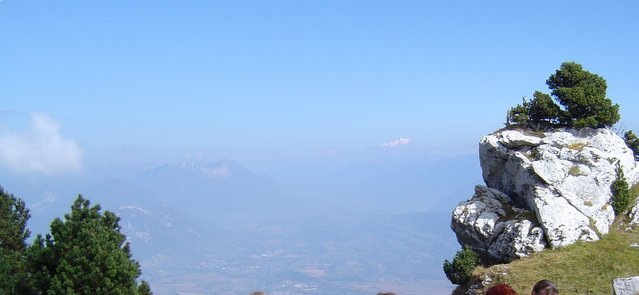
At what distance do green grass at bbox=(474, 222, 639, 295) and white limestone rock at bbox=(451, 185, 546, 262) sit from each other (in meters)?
1.20

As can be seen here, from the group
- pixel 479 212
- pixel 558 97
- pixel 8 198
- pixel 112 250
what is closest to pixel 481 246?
pixel 479 212

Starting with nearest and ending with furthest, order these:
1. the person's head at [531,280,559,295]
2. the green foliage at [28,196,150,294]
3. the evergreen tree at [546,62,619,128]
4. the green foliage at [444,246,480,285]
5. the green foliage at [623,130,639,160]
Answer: the person's head at [531,280,559,295]
the green foliage at [28,196,150,294]
the green foliage at [444,246,480,285]
the evergreen tree at [546,62,619,128]
the green foliage at [623,130,639,160]

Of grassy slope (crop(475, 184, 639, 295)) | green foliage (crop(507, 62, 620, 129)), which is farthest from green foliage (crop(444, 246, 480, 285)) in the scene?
green foliage (crop(507, 62, 620, 129))

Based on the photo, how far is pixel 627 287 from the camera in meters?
13.3

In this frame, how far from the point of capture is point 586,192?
1265 inches

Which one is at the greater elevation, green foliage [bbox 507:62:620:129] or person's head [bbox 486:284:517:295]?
green foliage [bbox 507:62:620:129]

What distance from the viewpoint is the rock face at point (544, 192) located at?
3072cm

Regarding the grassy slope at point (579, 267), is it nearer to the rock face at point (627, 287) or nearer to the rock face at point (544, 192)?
the rock face at point (544, 192)

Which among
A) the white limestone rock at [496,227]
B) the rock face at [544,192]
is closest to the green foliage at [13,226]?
the white limestone rock at [496,227]

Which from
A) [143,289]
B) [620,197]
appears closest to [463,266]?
[620,197]

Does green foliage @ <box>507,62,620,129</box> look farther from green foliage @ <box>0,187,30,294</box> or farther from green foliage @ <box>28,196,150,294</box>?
green foliage @ <box>0,187,30,294</box>

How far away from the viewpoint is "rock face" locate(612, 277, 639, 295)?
13.1 meters

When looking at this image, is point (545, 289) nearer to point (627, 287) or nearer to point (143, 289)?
point (627, 287)

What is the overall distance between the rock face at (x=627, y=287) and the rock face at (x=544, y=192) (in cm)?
1766
